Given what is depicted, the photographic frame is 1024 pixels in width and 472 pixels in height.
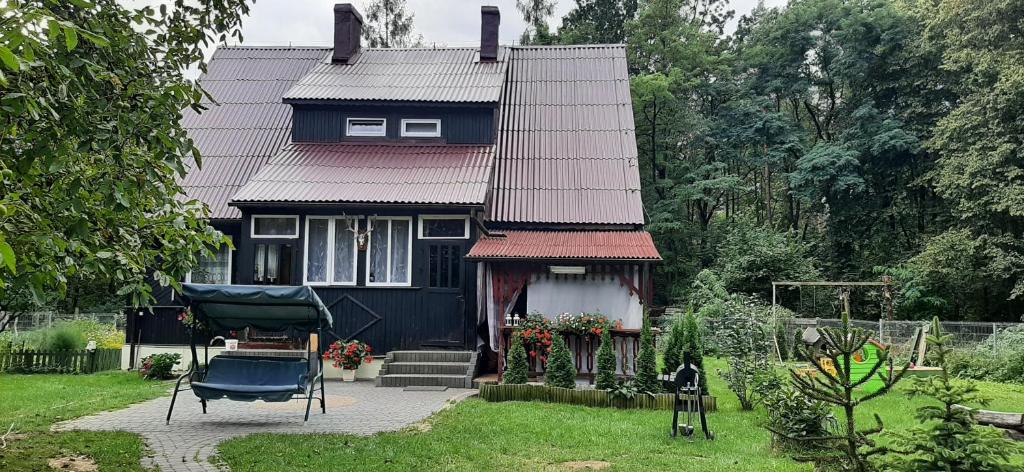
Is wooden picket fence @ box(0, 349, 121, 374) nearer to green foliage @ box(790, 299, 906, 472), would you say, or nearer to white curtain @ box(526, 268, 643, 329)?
white curtain @ box(526, 268, 643, 329)

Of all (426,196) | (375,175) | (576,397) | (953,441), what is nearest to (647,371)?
(576,397)

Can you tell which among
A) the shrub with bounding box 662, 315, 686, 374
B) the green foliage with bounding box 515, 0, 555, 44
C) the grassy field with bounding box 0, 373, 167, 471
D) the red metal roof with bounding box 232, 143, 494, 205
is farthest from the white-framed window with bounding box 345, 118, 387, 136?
the green foliage with bounding box 515, 0, 555, 44

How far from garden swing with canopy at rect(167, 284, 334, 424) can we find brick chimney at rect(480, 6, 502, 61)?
36.4ft

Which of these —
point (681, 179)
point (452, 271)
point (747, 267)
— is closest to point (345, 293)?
A: point (452, 271)

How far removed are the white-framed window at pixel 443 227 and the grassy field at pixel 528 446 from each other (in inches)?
210

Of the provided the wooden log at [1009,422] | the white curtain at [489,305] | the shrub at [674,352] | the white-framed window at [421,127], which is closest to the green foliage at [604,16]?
the white-framed window at [421,127]

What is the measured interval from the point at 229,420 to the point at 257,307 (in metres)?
1.51

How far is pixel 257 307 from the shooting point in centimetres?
991

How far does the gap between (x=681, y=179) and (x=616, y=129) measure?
535 inches

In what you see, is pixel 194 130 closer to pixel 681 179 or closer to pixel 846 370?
pixel 846 370

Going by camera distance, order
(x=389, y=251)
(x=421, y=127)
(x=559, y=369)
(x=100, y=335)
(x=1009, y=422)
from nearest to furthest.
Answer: (x=1009, y=422) → (x=559, y=369) → (x=389, y=251) → (x=421, y=127) → (x=100, y=335)

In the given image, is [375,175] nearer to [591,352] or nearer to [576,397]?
[591,352]

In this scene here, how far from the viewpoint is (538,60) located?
2112 cm

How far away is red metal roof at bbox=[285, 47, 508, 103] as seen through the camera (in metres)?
16.8
